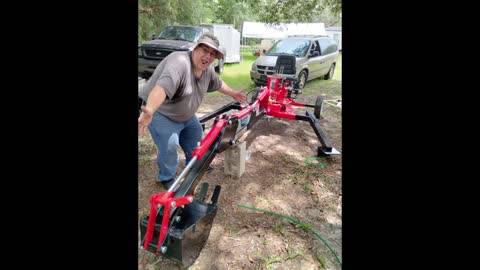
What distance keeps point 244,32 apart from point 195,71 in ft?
82.0

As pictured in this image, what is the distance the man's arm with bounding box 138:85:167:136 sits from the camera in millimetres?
2271

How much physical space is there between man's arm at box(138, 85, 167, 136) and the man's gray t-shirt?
0.07 metres

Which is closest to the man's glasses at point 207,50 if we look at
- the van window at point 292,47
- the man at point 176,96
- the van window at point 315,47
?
the man at point 176,96

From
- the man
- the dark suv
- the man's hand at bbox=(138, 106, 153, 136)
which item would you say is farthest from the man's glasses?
the dark suv

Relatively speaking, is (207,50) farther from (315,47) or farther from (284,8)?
(315,47)

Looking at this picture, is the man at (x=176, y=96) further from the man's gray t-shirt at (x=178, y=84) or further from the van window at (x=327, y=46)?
the van window at (x=327, y=46)

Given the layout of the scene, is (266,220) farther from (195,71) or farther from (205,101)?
(205,101)

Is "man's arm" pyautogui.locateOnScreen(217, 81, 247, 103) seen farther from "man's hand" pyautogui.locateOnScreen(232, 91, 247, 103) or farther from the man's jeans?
the man's jeans

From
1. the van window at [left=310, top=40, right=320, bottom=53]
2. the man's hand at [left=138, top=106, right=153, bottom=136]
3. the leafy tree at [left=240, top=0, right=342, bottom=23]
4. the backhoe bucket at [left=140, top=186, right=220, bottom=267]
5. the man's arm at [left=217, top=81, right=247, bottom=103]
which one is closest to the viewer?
the backhoe bucket at [left=140, top=186, right=220, bottom=267]

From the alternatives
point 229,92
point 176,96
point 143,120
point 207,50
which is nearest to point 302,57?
point 229,92

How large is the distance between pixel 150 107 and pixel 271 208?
1623 millimetres

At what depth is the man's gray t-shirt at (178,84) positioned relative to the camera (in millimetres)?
2568

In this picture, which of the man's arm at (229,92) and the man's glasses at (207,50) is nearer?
the man's glasses at (207,50)
